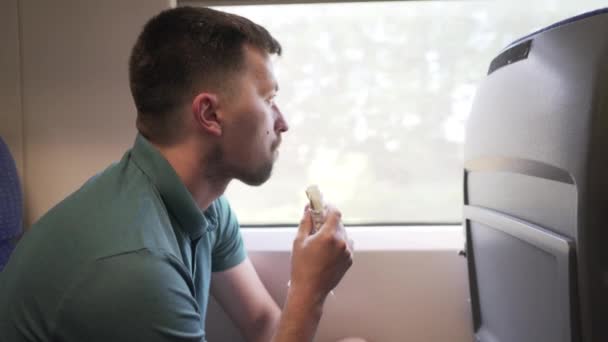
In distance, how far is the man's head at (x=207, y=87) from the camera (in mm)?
1139

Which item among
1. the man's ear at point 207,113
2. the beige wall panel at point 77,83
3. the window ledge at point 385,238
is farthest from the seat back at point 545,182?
the beige wall panel at point 77,83

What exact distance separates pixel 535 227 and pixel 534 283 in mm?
130

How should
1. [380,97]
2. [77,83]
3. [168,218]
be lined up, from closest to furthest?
[168,218]
[77,83]
[380,97]

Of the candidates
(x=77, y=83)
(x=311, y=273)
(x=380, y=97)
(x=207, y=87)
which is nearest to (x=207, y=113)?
(x=207, y=87)

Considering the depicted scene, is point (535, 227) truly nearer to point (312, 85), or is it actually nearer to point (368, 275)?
point (368, 275)

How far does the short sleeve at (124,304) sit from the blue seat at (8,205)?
2.64 feet

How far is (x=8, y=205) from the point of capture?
5.23 ft

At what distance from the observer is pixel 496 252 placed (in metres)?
1.25

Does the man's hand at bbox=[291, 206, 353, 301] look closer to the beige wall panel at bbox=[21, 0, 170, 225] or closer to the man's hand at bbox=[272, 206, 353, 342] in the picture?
the man's hand at bbox=[272, 206, 353, 342]

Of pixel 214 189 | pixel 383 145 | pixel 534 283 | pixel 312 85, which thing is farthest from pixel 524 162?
pixel 312 85

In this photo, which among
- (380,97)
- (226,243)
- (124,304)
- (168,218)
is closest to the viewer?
(124,304)

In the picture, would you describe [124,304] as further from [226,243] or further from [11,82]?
[11,82]

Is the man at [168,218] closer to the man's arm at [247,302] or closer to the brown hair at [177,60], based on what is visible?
the brown hair at [177,60]

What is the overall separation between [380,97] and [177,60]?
94 centimetres
